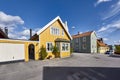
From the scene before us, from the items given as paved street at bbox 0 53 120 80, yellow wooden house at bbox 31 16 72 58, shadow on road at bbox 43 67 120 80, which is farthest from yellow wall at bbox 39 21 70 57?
shadow on road at bbox 43 67 120 80

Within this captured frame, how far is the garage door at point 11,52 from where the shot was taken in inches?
583

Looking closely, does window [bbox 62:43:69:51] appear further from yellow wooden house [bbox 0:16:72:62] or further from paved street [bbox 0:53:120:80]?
paved street [bbox 0:53:120:80]

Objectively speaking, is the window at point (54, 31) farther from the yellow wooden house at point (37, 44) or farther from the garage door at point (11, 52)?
the garage door at point (11, 52)

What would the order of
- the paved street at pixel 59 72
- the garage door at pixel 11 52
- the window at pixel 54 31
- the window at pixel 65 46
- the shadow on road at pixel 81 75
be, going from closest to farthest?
1. the shadow on road at pixel 81 75
2. the paved street at pixel 59 72
3. the garage door at pixel 11 52
4. the window at pixel 54 31
5. the window at pixel 65 46

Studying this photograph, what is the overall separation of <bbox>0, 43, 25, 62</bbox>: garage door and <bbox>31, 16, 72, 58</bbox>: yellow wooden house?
3.79 metres

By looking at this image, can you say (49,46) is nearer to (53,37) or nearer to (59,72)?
(53,37)

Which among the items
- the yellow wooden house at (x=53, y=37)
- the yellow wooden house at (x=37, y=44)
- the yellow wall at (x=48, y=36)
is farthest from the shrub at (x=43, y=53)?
the yellow wall at (x=48, y=36)

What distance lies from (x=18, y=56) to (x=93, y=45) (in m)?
34.4

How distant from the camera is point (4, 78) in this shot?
28.8 ft

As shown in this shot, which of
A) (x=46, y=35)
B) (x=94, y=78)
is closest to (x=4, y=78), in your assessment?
(x=94, y=78)

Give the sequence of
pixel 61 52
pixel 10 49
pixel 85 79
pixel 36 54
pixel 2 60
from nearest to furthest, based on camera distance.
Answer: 1. pixel 85 79
2. pixel 2 60
3. pixel 10 49
4. pixel 36 54
5. pixel 61 52

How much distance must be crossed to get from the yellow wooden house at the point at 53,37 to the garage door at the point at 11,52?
379cm

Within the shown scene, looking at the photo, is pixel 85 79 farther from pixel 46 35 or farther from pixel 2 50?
pixel 46 35

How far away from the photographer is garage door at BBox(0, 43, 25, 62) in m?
14.8
